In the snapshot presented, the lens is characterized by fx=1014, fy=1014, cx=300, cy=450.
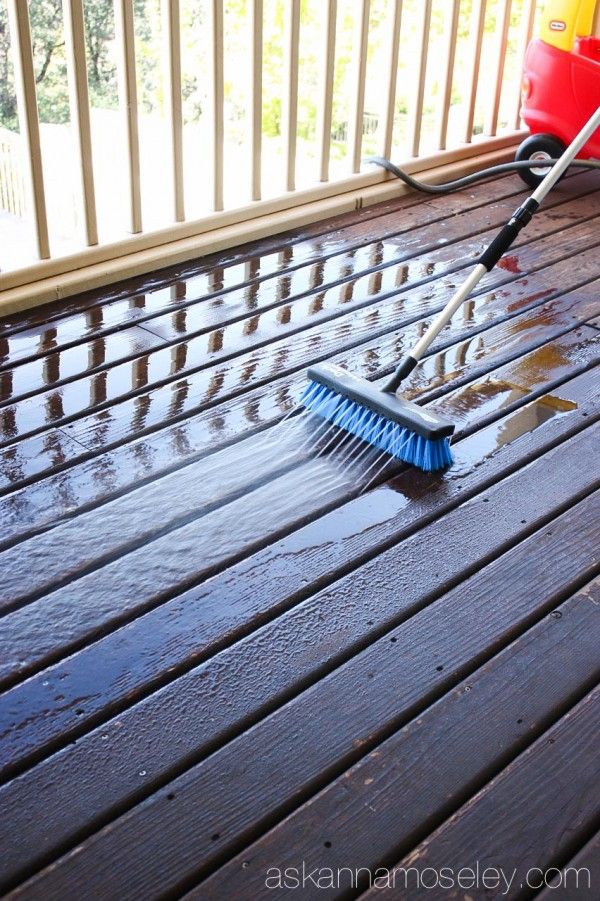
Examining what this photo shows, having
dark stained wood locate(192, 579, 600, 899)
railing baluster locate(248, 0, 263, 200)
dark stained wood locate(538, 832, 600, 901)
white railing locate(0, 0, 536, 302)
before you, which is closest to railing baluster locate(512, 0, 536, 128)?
white railing locate(0, 0, 536, 302)

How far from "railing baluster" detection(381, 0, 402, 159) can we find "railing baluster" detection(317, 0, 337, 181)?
0.22 meters

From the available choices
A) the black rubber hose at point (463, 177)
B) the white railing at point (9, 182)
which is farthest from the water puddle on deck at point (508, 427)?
the white railing at point (9, 182)

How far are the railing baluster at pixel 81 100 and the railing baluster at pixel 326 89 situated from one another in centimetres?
79

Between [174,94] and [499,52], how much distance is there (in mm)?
1295

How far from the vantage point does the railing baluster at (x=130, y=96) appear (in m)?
2.46

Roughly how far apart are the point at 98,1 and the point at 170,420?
122 centimetres

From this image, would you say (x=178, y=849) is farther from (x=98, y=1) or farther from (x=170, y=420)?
(x=98, y=1)

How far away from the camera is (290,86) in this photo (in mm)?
2881

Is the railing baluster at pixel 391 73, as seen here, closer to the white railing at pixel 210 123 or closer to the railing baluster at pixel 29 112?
the white railing at pixel 210 123

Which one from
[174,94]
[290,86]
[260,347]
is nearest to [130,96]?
[174,94]

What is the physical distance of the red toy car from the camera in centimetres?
308

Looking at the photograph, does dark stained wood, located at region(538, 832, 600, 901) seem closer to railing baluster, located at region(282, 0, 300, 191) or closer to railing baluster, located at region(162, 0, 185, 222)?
railing baluster, located at region(162, 0, 185, 222)

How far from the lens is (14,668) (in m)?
1.42

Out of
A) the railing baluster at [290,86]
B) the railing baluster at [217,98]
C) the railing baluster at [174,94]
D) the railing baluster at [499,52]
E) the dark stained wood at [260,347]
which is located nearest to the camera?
the dark stained wood at [260,347]
